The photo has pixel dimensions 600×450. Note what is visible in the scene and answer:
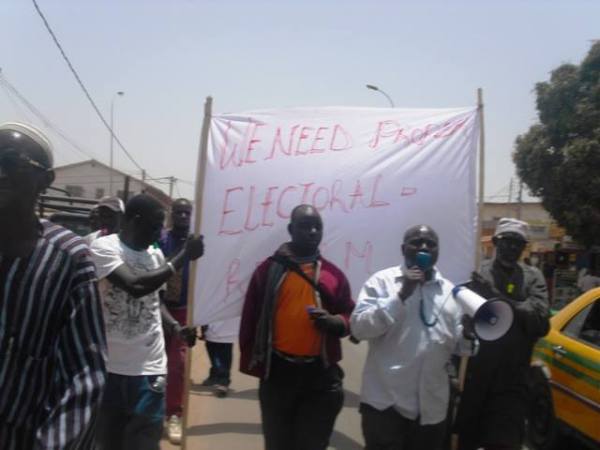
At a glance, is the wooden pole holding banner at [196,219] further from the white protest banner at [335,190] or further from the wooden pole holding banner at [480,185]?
the wooden pole holding banner at [480,185]

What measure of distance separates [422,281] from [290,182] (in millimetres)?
1386

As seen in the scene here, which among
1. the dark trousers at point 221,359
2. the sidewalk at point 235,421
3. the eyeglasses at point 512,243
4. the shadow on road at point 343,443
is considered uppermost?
the eyeglasses at point 512,243

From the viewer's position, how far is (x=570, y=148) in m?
17.5

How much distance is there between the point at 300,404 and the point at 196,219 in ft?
4.36

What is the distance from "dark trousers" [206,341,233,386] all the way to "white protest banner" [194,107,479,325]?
7.08 ft

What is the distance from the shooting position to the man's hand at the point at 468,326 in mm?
3354

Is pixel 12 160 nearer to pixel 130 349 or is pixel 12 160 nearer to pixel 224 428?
pixel 130 349

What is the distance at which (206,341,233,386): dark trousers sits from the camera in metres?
6.44

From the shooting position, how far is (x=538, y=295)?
4109mm

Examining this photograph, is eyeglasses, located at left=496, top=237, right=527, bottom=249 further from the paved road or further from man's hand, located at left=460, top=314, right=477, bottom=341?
the paved road

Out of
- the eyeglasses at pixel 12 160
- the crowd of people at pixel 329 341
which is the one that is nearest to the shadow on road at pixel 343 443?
the crowd of people at pixel 329 341

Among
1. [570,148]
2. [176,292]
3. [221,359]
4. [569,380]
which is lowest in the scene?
[221,359]

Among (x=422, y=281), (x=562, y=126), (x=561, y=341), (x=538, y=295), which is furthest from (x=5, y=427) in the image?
(x=562, y=126)

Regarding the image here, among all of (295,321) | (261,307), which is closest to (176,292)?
(261,307)
